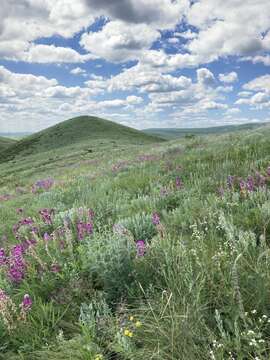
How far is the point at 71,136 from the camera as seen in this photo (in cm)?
8681

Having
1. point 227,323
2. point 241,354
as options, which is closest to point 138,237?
point 227,323

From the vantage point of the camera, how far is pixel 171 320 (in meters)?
2.48

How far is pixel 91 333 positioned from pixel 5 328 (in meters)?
0.86

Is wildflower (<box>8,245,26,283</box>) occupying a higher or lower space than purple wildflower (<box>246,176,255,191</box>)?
lower

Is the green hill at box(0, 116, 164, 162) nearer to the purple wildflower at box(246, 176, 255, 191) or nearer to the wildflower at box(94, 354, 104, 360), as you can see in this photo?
the purple wildflower at box(246, 176, 255, 191)

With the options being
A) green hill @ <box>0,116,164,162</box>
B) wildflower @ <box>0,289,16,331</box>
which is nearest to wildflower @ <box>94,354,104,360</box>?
wildflower @ <box>0,289,16,331</box>

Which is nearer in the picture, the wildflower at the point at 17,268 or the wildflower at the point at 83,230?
the wildflower at the point at 17,268

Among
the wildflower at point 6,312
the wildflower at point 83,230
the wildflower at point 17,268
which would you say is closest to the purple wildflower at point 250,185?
the wildflower at point 83,230

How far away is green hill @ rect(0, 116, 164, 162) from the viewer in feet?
264

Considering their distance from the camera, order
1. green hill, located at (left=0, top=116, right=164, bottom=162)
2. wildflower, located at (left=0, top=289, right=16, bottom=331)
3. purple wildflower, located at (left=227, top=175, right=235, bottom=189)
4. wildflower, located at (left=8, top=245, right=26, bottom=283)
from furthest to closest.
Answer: green hill, located at (left=0, top=116, right=164, bottom=162) → purple wildflower, located at (left=227, top=175, right=235, bottom=189) → wildflower, located at (left=8, top=245, right=26, bottom=283) → wildflower, located at (left=0, top=289, right=16, bottom=331)

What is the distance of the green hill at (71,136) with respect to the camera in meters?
80.4

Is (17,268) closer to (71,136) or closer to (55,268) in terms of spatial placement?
(55,268)

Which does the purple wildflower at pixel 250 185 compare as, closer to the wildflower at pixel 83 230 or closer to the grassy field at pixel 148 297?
the grassy field at pixel 148 297

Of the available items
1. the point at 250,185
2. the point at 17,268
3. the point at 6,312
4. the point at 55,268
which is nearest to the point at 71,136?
the point at 250,185
